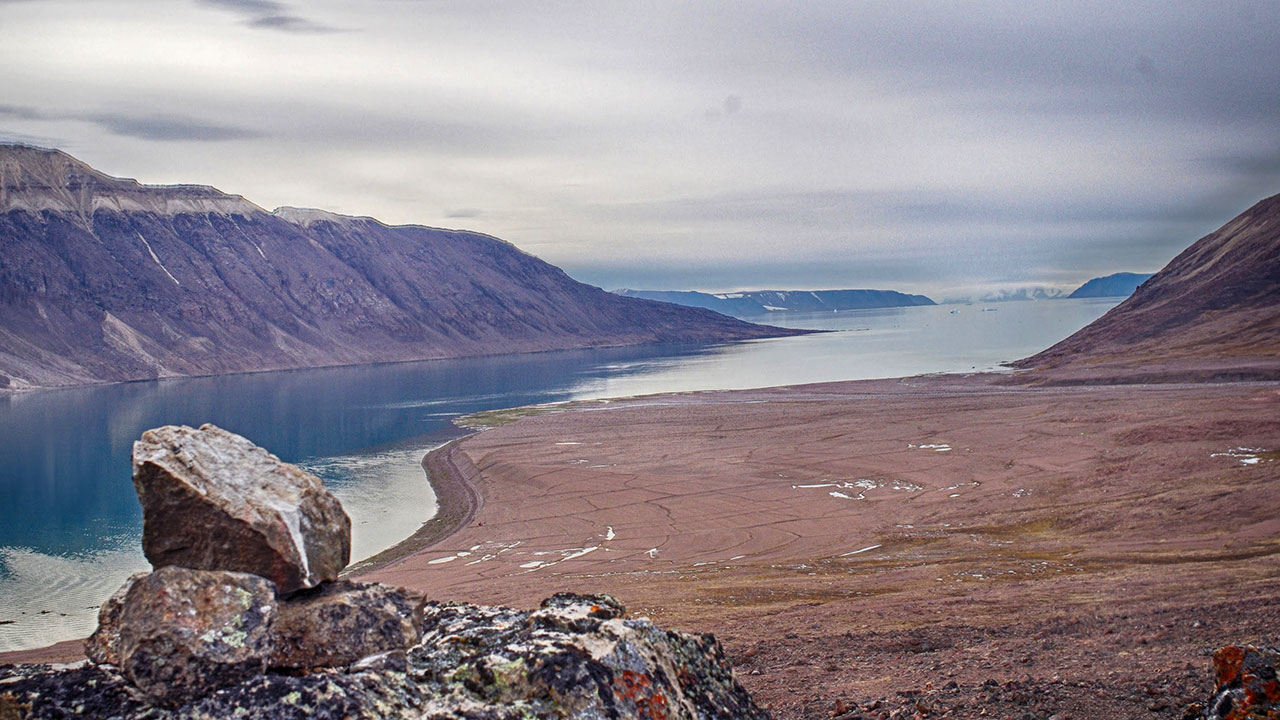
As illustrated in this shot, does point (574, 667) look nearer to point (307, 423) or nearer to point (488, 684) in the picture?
point (488, 684)

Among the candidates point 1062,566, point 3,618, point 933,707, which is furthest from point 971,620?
point 3,618

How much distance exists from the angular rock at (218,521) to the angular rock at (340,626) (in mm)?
264

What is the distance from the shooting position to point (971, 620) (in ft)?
44.1

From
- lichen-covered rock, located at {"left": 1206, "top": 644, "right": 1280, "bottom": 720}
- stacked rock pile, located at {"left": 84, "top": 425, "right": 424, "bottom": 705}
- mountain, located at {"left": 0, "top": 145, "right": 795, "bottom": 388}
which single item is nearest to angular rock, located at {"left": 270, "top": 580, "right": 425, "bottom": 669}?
stacked rock pile, located at {"left": 84, "top": 425, "right": 424, "bottom": 705}

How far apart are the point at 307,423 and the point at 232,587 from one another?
2907 inches

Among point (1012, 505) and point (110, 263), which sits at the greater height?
point (110, 263)

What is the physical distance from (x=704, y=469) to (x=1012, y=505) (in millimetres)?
15564

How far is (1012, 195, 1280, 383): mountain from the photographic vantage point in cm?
7275

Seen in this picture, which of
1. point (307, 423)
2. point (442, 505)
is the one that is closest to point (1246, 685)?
point (442, 505)

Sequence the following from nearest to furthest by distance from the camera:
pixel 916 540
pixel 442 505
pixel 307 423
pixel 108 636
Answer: pixel 108 636
pixel 916 540
pixel 442 505
pixel 307 423

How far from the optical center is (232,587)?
4.99 metres

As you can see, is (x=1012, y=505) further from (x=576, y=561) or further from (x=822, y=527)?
(x=576, y=561)

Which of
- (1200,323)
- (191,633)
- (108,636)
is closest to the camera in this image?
(191,633)

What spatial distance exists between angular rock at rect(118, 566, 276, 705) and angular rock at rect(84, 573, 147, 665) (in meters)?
0.36
